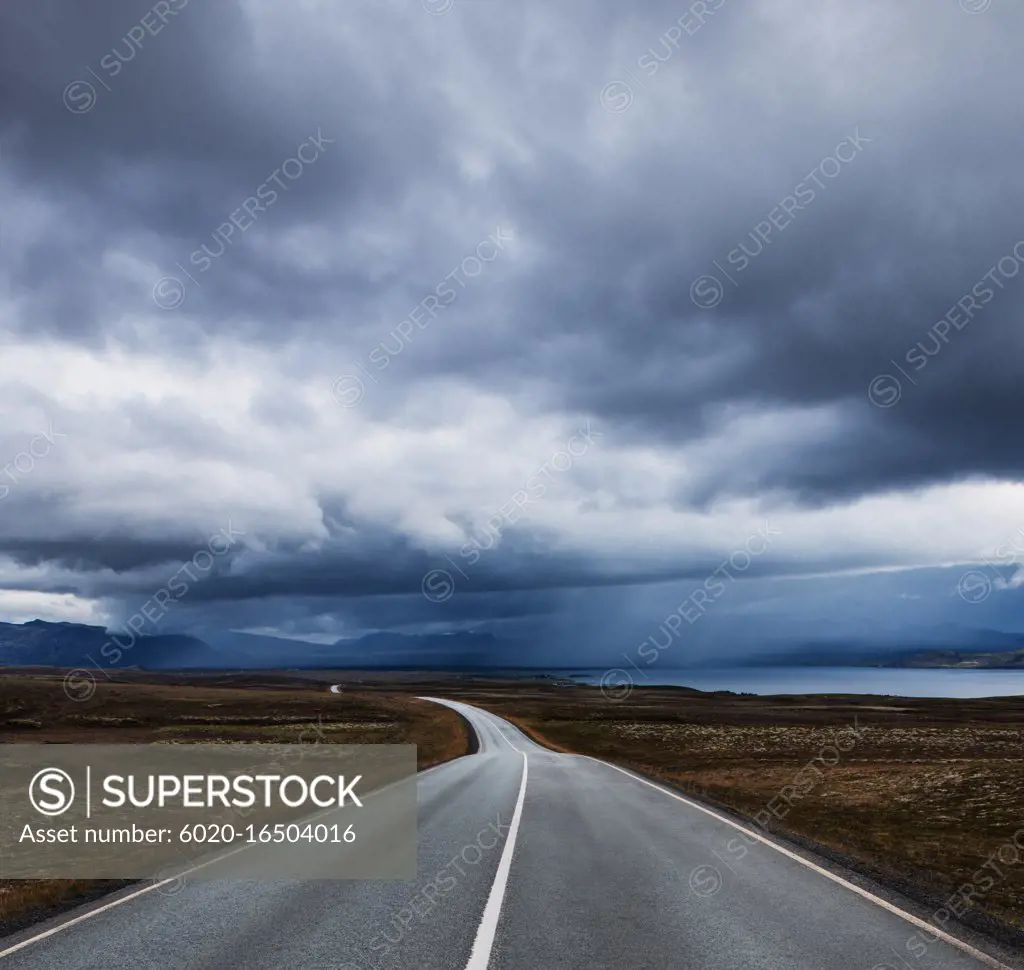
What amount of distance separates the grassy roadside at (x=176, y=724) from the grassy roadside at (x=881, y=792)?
9744 millimetres

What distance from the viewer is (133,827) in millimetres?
17875

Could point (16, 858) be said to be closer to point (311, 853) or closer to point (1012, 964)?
point (311, 853)

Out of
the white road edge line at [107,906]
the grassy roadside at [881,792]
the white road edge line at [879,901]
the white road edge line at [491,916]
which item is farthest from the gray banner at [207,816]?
the grassy roadside at [881,792]

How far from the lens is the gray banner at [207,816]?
12.4m

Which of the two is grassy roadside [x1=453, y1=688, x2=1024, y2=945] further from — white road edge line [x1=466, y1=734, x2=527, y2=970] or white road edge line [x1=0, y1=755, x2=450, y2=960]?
white road edge line [x1=0, y1=755, x2=450, y2=960]

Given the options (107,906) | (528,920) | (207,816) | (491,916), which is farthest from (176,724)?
(528,920)

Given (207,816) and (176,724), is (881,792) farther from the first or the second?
(176,724)

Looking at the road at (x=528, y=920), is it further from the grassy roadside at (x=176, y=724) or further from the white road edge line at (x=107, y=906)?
the grassy roadside at (x=176, y=724)

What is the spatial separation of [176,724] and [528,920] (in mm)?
64126

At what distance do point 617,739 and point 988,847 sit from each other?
44136mm

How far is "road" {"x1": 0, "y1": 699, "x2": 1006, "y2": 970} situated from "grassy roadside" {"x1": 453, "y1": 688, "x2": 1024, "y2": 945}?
4.50 feet

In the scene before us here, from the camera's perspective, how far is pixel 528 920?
8883mm

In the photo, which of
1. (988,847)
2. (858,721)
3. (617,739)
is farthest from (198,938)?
(858,721)

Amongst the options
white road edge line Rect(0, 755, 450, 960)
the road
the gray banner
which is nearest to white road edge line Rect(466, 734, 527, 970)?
the road
